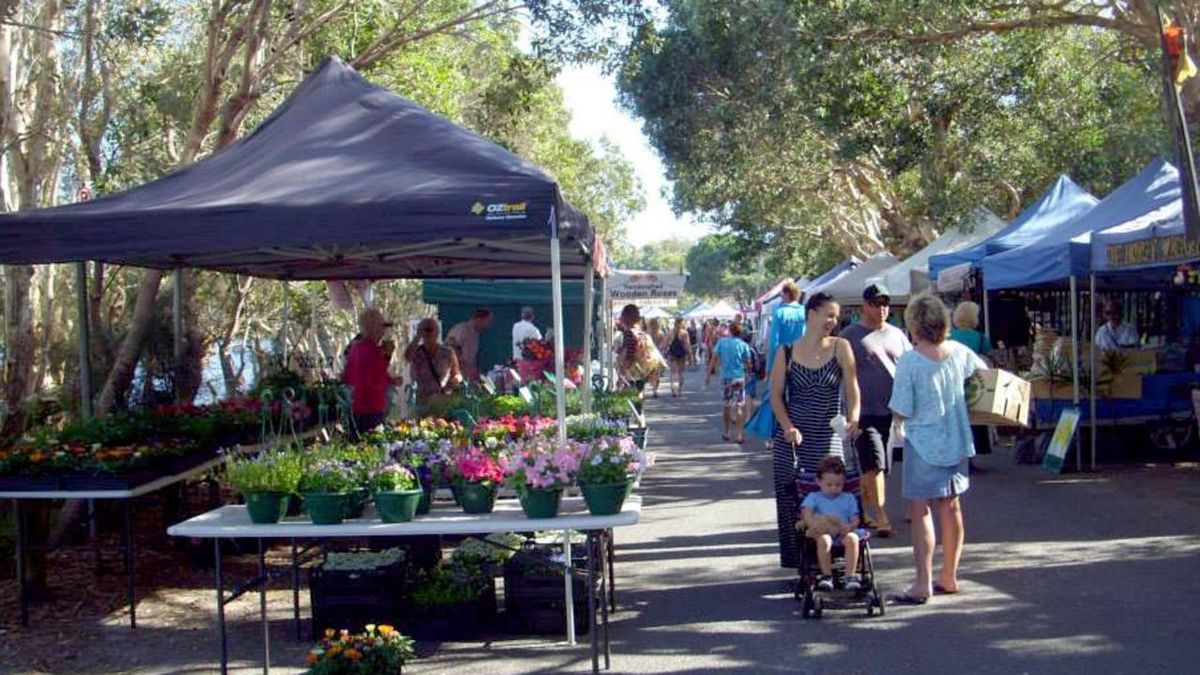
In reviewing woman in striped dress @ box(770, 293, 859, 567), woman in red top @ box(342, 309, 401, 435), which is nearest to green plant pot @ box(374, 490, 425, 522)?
woman in striped dress @ box(770, 293, 859, 567)

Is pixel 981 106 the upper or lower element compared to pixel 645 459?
upper

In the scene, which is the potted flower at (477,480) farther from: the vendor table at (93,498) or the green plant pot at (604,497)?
the vendor table at (93,498)

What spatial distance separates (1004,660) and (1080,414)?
7.58 meters

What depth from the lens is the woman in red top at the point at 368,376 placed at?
9820 mm

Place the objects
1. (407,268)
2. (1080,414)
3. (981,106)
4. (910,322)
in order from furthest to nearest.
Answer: (981,106) < (1080,414) < (407,268) < (910,322)

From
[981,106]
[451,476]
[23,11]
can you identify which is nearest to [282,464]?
[451,476]

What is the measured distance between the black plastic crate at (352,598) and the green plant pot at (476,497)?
867 mm

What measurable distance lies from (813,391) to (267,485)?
10.9 ft

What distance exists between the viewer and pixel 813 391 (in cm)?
779

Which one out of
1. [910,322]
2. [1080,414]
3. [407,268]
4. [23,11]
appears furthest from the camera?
[23,11]

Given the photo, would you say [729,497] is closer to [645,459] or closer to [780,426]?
[780,426]

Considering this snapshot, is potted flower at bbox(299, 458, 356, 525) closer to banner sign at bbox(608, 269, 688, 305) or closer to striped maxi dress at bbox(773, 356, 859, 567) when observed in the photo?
striped maxi dress at bbox(773, 356, 859, 567)

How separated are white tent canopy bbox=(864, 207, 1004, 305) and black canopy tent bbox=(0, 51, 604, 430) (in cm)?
1262

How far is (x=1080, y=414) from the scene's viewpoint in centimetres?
1330
